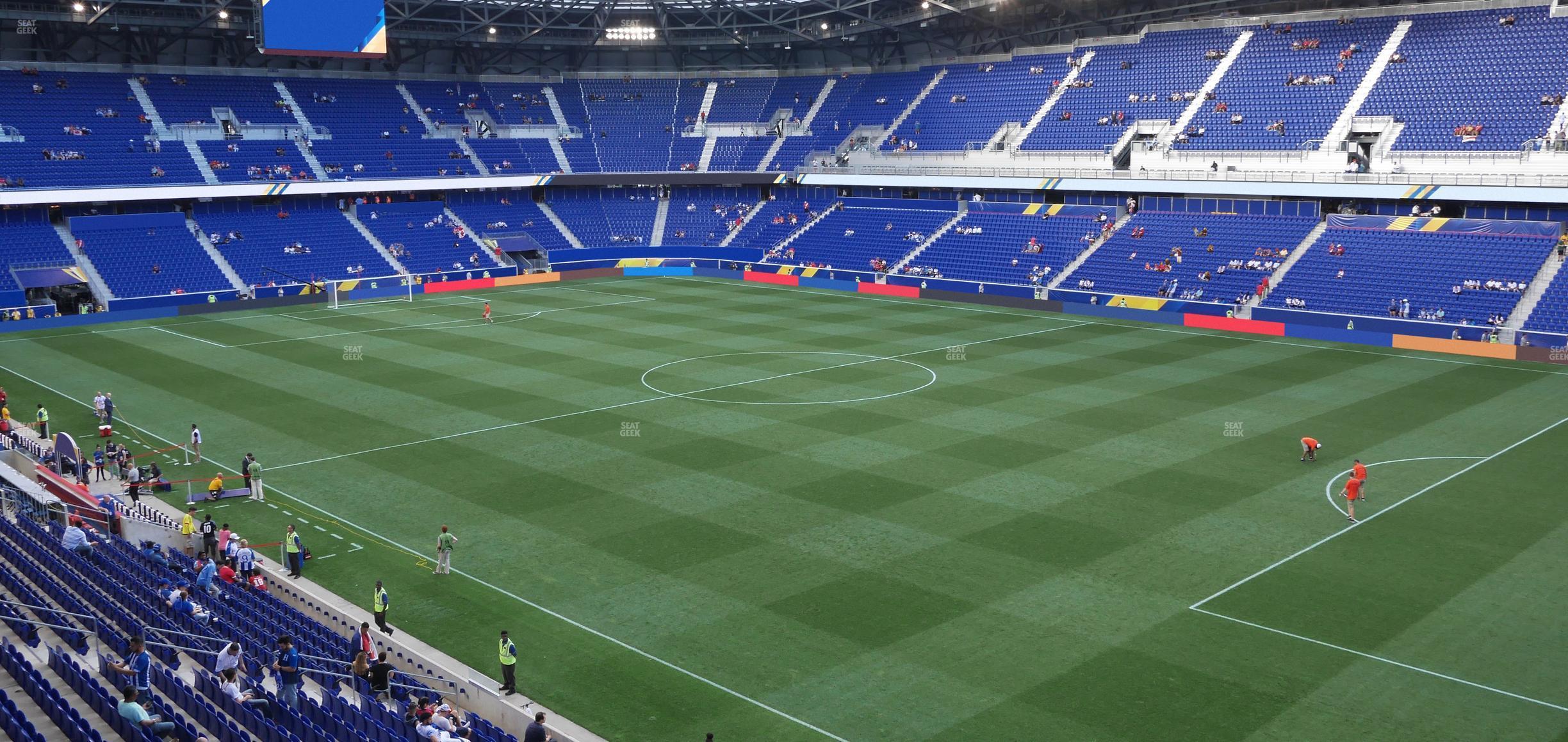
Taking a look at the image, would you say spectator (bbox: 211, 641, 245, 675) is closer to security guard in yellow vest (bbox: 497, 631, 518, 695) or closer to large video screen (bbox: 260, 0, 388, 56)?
security guard in yellow vest (bbox: 497, 631, 518, 695)

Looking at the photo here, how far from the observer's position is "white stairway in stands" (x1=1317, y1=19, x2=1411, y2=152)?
5884 cm

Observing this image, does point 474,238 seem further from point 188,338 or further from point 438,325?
point 188,338

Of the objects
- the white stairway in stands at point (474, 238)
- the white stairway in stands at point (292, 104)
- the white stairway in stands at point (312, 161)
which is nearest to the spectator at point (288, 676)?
the white stairway in stands at point (474, 238)

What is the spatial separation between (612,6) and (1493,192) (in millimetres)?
53115

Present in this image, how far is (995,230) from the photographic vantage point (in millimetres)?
70062

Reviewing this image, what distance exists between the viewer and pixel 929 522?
85.1 ft

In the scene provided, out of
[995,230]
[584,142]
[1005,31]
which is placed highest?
[1005,31]

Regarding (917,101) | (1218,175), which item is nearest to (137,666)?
(1218,175)

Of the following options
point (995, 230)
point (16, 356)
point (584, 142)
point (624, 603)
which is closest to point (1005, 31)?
point (995, 230)

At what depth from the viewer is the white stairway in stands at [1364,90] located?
58.8 metres

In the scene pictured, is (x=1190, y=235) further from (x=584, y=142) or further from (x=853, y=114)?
(x=584, y=142)

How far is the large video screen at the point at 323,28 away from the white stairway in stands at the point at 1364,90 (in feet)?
166

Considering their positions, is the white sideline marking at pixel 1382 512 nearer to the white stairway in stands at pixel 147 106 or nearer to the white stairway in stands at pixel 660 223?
the white stairway in stands at pixel 660 223

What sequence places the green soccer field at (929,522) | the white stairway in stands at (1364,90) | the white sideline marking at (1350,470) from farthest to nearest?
the white stairway in stands at (1364,90) → the white sideline marking at (1350,470) → the green soccer field at (929,522)
